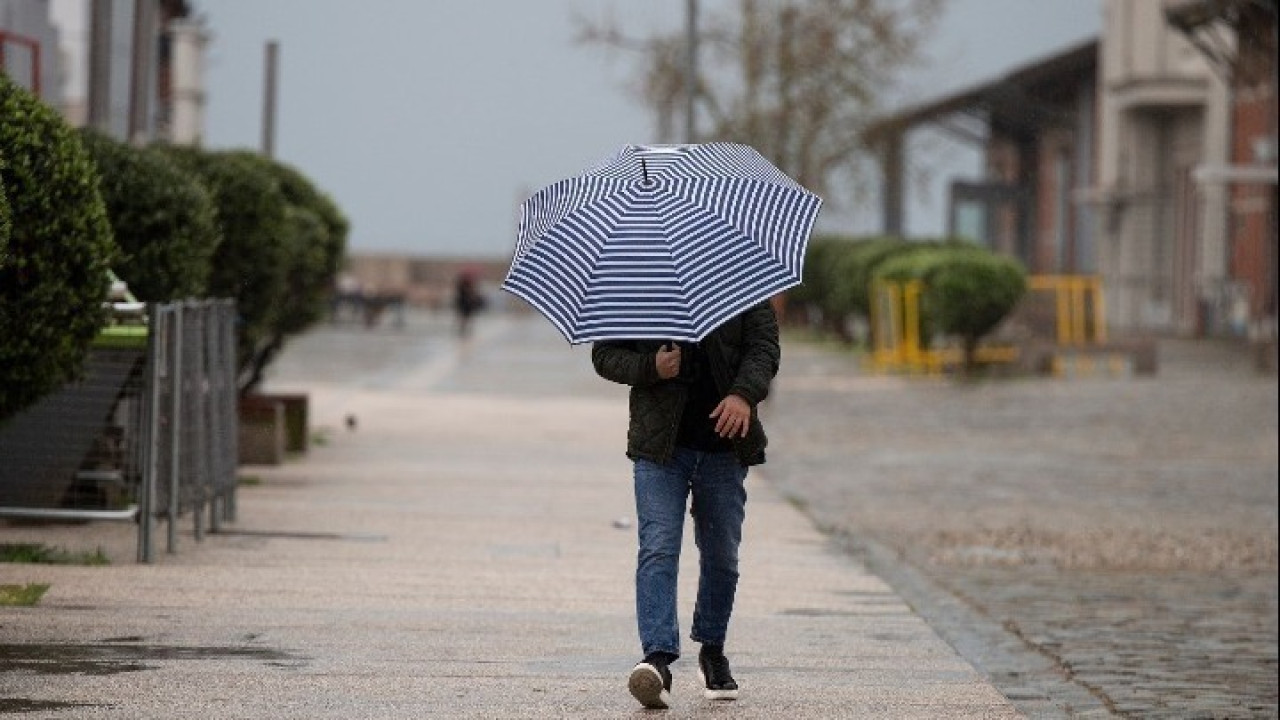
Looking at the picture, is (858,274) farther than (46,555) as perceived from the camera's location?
Yes

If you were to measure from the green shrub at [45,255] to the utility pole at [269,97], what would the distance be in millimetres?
20140

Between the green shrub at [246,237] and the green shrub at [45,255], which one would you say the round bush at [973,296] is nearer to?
the green shrub at [246,237]

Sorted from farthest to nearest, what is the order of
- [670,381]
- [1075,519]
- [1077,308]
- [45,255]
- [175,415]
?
[1077,308] < [1075,519] < [175,415] < [45,255] < [670,381]

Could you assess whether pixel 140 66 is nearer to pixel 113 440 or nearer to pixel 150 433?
pixel 113 440

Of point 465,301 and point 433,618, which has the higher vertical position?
point 465,301

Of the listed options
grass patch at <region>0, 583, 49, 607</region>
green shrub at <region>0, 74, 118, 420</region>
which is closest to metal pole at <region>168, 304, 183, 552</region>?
green shrub at <region>0, 74, 118, 420</region>

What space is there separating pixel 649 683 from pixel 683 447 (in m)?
0.76

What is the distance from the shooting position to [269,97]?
31.3 metres

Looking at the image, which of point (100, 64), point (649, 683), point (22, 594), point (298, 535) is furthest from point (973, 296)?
point (649, 683)

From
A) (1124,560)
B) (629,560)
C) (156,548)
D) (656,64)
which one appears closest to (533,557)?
(629,560)

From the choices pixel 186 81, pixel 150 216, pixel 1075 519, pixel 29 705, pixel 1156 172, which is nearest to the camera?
pixel 29 705

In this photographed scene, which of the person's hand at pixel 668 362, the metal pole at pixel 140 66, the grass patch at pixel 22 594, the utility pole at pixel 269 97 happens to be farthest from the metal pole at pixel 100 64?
the utility pole at pixel 269 97

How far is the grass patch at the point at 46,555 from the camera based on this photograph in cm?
1184

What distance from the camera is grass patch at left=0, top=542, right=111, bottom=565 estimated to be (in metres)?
11.8
